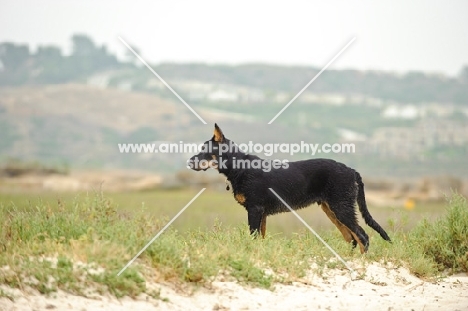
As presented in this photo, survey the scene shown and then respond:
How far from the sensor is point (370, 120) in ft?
525

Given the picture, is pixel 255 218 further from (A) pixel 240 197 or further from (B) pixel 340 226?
(B) pixel 340 226

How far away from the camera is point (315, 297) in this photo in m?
10.3

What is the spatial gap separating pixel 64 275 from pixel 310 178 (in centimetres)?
445

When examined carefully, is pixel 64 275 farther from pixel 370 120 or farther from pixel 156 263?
pixel 370 120

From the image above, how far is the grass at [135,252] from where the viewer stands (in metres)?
9.33

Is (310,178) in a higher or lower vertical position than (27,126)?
higher

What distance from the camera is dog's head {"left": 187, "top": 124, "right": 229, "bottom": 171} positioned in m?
12.0

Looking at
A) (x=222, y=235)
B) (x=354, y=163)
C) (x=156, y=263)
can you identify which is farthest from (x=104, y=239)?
(x=354, y=163)

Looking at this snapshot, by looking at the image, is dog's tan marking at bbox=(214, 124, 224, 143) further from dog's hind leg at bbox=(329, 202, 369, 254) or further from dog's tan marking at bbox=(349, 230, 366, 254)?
dog's tan marking at bbox=(349, 230, 366, 254)

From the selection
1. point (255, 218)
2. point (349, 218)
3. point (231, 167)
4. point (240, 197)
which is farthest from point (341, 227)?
point (231, 167)

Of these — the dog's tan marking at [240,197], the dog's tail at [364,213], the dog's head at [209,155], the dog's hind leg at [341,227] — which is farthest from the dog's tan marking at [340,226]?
the dog's head at [209,155]

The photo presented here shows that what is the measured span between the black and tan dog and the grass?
14.8 inches

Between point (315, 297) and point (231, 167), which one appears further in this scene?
point (231, 167)

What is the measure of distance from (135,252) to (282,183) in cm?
308
